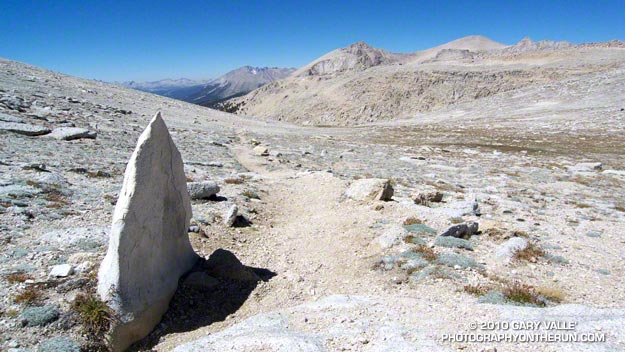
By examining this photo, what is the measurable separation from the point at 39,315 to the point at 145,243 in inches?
83.9

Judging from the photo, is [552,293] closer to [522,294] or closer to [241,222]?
[522,294]

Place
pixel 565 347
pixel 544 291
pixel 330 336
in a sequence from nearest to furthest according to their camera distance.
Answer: pixel 565 347, pixel 330 336, pixel 544 291

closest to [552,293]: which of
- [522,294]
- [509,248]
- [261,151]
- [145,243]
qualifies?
[522,294]

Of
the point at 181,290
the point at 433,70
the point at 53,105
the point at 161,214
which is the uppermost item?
the point at 433,70

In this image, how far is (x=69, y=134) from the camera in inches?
849

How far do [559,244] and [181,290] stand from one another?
37.3ft

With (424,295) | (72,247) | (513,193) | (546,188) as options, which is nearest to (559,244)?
(424,295)

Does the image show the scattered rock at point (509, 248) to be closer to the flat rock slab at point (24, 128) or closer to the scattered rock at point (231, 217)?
the scattered rock at point (231, 217)

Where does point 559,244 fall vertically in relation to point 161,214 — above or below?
below

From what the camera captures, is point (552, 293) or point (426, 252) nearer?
point (552, 293)

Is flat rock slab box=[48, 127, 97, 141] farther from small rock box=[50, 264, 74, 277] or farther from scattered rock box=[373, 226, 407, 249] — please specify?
scattered rock box=[373, 226, 407, 249]

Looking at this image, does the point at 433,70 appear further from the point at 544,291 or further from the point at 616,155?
the point at 544,291

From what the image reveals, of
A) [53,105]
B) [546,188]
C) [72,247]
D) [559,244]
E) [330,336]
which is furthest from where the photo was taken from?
[53,105]

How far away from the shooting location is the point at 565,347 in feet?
19.5
